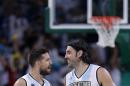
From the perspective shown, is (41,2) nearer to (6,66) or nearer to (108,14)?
(6,66)

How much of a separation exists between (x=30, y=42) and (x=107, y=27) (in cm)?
339

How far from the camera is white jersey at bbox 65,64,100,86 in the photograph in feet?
19.5

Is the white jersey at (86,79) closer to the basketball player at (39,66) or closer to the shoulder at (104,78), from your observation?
the shoulder at (104,78)

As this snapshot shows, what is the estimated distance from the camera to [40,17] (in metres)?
13.1

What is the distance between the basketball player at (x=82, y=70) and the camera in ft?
19.4

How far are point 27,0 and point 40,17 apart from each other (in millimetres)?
504

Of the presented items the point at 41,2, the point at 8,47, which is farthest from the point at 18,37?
the point at 41,2

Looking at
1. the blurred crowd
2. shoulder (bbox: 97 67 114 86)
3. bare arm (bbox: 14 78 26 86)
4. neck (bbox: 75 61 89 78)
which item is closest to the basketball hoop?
the blurred crowd

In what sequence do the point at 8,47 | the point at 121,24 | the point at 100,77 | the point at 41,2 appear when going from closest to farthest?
the point at 100,77
the point at 121,24
the point at 8,47
the point at 41,2

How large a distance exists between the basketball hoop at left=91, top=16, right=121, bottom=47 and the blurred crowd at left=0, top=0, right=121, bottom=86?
675mm

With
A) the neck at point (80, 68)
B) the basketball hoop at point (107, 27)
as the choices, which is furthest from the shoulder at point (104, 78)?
the basketball hoop at point (107, 27)

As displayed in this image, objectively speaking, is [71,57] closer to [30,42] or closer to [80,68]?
[80,68]

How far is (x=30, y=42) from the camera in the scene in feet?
40.5

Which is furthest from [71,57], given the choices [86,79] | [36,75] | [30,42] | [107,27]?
[30,42]
